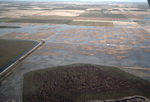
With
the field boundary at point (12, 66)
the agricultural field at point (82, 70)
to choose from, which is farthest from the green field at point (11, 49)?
the field boundary at point (12, 66)

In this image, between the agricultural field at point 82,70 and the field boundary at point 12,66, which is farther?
the field boundary at point 12,66

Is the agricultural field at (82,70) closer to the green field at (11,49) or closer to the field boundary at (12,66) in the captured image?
the green field at (11,49)

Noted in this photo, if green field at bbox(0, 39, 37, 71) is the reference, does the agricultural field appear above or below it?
below

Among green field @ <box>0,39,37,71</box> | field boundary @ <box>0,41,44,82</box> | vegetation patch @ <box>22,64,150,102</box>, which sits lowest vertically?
vegetation patch @ <box>22,64,150,102</box>

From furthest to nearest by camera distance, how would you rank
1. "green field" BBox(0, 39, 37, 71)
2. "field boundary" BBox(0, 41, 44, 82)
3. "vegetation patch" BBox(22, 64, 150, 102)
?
"green field" BBox(0, 39, 37, 71) → "field boundary" BBox(0, 41, 44, 82) → "vegetation patch" BBox(22, 64, 150, 102)

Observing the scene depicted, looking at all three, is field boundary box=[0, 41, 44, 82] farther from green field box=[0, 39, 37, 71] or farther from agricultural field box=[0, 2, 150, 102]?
green field box=[0, 39, 37, 71]

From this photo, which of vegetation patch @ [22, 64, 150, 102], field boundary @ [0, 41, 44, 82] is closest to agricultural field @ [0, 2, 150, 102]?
vegetation patch @ [22, 64, 150, 102]

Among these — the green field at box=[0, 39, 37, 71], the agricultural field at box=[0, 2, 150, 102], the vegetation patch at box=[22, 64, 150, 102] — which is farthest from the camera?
the green field at box=[0, 39, 37, 71]

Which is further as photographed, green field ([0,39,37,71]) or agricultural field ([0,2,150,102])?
green field ([0,39,37,71])
